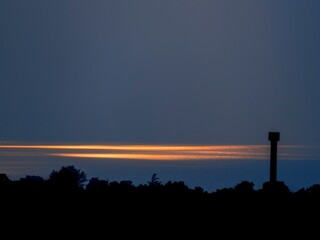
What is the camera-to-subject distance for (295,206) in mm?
21250

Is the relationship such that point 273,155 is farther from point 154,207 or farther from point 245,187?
point 154,207

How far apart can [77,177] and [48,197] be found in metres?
6.55

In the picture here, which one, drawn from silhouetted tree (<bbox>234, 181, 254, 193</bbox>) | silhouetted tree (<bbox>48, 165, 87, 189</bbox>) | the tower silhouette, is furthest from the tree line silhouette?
silhouetted tree (<bbox>48, 165, 87, 189</bbox>)

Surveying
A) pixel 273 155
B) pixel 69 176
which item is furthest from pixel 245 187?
pixel 69 176

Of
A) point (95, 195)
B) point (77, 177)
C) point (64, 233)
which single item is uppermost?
point (77, 177)

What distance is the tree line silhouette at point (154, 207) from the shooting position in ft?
64.7

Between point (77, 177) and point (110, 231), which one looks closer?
point (110, 231)

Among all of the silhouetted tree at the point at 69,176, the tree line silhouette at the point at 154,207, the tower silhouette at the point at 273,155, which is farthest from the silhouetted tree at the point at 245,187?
the silhouetted tree at the point at 69,176

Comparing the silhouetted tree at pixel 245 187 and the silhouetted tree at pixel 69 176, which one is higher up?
the silhouetted tree at pixel 69 176

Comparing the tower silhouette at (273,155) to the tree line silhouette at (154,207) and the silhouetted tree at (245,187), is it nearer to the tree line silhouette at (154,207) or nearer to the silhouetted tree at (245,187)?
the silhouetted tree at (245,187)

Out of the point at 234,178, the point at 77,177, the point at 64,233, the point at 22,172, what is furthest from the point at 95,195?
the point at 234,178

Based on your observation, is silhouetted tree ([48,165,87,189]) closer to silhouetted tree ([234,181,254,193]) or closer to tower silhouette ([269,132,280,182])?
silhouetted tree ([234,181,254,193])

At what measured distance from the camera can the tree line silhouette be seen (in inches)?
777

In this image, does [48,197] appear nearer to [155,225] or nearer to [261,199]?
[155,225]
